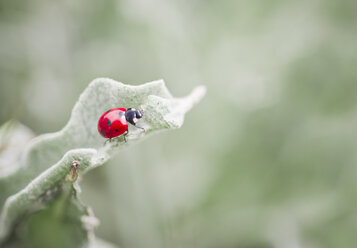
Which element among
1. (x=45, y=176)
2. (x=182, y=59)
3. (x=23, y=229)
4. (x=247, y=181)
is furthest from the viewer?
(x=182, y=59)

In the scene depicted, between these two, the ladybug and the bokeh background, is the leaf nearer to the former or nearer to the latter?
the ladybug

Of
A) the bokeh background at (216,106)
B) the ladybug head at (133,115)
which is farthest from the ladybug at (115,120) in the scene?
the bokeh background at (216,106)

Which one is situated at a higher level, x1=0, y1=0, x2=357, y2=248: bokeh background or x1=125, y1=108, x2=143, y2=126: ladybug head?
x1=0, y1=0, x2=357, y2=248: bokeh background

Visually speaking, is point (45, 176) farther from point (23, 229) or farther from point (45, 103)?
point (45, 103)

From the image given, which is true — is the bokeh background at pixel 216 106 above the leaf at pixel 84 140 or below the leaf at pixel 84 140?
above


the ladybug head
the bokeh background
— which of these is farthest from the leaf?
the bokeh background

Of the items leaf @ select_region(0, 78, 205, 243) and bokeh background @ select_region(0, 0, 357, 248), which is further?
bokeh background @ select_region(0, 0, 357, 248)

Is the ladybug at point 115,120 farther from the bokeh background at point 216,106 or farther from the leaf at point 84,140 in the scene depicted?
the bokeh background at point 216,106

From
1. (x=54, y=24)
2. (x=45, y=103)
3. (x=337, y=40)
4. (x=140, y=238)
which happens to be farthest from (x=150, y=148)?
(x=337, y=40)

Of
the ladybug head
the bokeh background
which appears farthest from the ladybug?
the bokeh background
